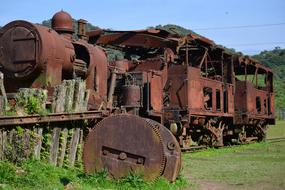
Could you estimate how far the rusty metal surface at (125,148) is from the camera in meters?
7.88

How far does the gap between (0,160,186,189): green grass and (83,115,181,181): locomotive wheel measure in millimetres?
156

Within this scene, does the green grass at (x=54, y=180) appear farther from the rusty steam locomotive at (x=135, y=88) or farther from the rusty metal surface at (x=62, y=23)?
the rusty metal surface at (x=62, y=23)

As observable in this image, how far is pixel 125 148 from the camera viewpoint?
8.05m

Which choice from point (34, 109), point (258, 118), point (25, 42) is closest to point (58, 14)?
point (25, 42)

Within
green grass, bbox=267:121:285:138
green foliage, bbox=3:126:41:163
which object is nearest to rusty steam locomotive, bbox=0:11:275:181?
green foliage, bbox=3:126:41:163

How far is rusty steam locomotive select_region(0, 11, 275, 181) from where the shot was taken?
8.06 meters

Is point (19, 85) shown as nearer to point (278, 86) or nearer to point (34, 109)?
point (34, 109)

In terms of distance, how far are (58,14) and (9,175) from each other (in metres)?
6.50

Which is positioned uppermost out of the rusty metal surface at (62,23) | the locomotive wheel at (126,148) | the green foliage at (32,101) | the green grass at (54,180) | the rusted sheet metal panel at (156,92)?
the rusty metal surface at (62,23)

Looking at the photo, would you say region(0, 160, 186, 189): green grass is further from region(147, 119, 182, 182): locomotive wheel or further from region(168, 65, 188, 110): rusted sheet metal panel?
region(168, 65, 188, 110): rusted sheet metal panel

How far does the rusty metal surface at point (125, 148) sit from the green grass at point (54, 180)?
16 centimetres

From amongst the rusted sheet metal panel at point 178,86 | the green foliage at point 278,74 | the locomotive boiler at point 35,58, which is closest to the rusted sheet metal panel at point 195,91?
the rusted sheet metal panel at point 178,86

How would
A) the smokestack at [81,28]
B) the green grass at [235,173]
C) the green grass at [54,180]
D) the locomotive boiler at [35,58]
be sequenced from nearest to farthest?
the green grass at [54,180], the green grass at [235,173], the locomotive boiler at [35,58], the smokestack at [81,28]

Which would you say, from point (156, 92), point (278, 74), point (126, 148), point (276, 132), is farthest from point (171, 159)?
point (278, 74)
